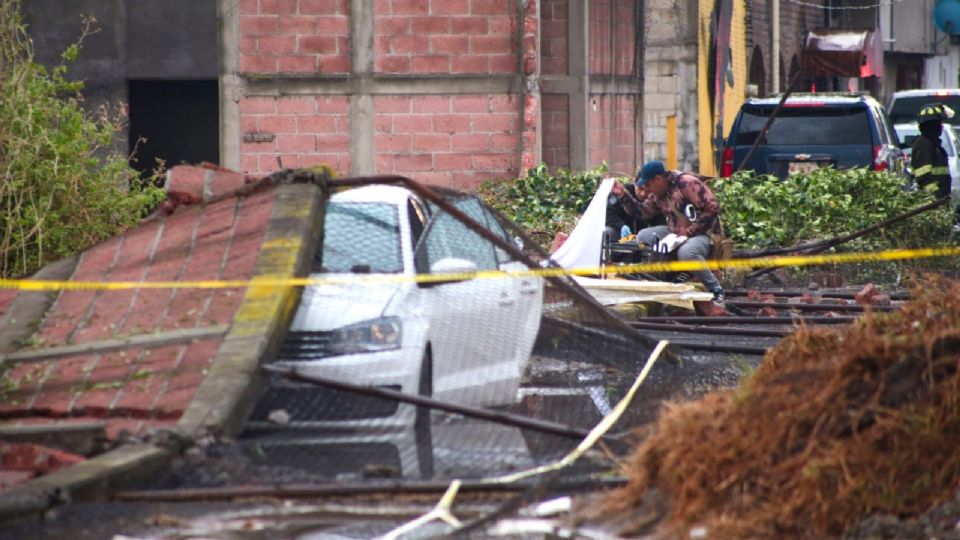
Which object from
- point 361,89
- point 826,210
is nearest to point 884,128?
point 826,210

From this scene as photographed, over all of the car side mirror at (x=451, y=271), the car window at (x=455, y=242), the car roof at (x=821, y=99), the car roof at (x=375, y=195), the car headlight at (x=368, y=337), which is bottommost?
the car headlight at (x=368, y=337)

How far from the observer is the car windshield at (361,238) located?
8805 millimetres

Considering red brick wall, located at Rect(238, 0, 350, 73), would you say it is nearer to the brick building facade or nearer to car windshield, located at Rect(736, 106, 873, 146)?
the brick building facade

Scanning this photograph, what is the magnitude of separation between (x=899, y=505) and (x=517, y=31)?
14.2 meters

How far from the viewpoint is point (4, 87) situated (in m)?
12.0

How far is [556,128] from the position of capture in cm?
2048

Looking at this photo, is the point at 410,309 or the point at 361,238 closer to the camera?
the point at 410,309

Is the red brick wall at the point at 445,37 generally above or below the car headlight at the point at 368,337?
above

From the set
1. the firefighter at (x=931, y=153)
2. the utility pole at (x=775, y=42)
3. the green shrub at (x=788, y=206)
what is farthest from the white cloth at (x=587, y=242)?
the utility pole at (x=775, y=42)

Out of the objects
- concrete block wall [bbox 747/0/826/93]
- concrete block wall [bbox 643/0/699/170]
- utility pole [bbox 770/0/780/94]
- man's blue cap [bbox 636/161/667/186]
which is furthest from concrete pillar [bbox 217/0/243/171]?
utility pole [bbox 770/0/780/94]

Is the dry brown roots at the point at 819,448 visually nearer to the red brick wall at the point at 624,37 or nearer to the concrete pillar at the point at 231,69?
the concrete pillar at the point at 231,69

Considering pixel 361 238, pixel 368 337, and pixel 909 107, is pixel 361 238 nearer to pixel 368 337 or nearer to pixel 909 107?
pixel 368 337

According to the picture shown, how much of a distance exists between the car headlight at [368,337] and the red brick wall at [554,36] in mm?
12546

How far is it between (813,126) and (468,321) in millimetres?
12765
